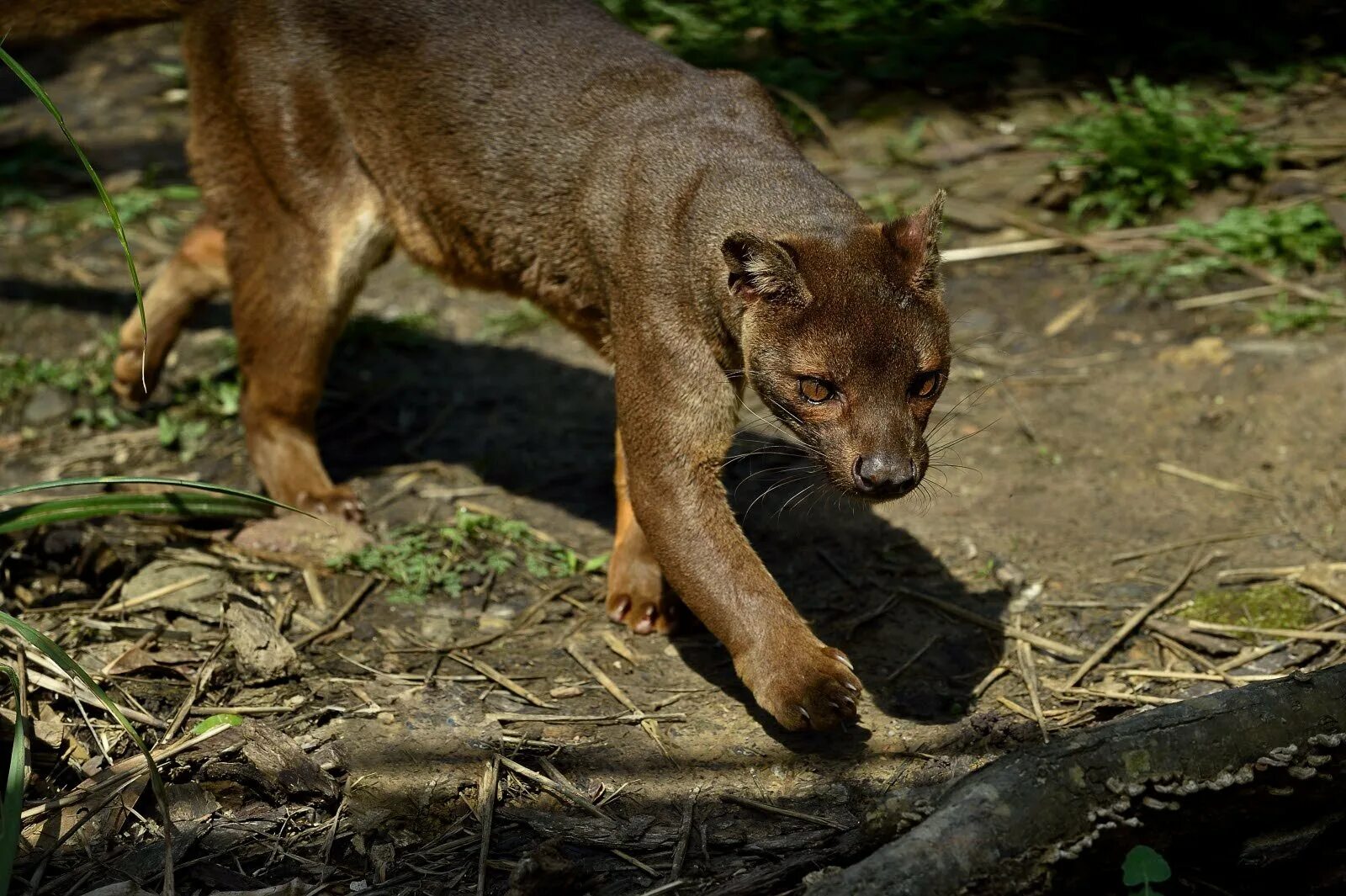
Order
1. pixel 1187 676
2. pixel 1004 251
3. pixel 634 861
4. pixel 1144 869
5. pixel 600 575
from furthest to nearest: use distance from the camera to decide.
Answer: pixel 1004 251 → pixel 600 575 → pixel 1187 676 → pixel 634 861 → pixel 1144 869

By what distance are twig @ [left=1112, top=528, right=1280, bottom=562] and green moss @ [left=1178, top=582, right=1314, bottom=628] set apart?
11.4 inches

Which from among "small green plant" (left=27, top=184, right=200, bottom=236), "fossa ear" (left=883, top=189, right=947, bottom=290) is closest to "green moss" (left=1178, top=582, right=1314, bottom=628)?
"fossa ear" (left=883, top=189, right=947, bottom=290)

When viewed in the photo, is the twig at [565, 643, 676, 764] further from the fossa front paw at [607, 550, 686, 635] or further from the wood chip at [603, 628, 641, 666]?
the fossa front paw at [607, 550, 686, 635]

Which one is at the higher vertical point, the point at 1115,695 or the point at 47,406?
the point at 1115,695

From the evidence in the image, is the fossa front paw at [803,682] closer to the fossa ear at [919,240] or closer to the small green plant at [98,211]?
the fossa ear at [919,240]

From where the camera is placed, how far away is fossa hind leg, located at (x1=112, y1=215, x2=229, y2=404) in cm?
609

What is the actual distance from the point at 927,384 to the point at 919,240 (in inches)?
17.4

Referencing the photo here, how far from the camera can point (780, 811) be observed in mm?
3703

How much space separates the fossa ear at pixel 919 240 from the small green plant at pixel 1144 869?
1.72 m

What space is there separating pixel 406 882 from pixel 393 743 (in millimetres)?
631

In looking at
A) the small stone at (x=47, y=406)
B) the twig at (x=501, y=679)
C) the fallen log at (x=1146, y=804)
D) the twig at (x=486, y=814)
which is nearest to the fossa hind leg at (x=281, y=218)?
the twig at (x=501, y=679)

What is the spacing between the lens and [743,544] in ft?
13.9

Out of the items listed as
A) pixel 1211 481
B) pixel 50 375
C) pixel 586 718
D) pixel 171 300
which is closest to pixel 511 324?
pixel 171 300

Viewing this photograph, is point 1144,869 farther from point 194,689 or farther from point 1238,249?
point 1238,249
